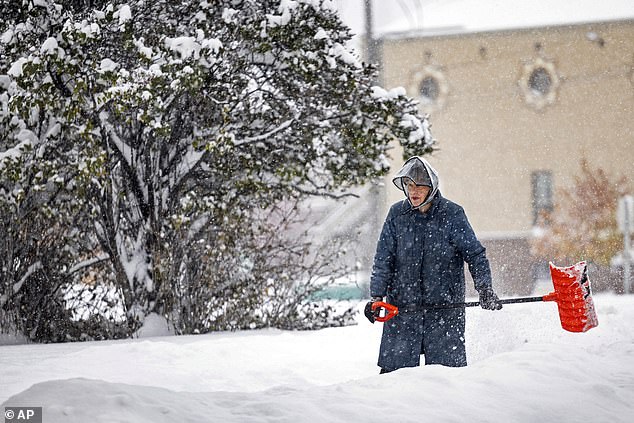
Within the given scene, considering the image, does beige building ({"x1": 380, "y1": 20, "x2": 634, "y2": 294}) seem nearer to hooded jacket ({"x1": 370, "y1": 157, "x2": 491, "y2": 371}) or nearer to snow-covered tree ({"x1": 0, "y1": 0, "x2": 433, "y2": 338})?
snow-covered tree ({"x1": 0, "y1": 0, "x2": 433, "y2": 338})

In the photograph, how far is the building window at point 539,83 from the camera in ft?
118

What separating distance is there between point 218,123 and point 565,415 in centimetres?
609

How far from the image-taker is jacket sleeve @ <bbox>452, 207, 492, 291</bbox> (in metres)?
5.59

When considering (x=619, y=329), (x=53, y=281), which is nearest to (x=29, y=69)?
(x=53, y=281)

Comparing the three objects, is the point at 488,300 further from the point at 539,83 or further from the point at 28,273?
the point at 539,83

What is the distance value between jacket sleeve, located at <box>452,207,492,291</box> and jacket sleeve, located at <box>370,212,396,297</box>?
1.32 feet

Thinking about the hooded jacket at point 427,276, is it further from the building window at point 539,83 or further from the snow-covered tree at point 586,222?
the building window at point 539,83

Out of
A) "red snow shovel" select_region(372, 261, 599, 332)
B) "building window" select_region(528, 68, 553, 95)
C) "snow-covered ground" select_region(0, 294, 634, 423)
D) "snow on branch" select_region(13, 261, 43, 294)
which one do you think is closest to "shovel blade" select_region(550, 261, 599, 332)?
"red snow shovel" select_region(372, 261, 599, 332)

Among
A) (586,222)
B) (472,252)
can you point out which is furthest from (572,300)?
(586,222)

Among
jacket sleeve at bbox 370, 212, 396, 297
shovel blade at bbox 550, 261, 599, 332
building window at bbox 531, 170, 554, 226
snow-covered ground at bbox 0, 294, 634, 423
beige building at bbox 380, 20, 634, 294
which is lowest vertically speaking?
snow-covered ground at bbox 0, 294, 634, 423

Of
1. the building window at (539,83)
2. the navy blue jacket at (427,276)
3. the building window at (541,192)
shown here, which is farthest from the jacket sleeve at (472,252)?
the building window at (539,83)

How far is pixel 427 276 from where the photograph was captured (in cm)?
562

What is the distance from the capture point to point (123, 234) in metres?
10.1

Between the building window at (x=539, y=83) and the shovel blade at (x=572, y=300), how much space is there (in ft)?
103
